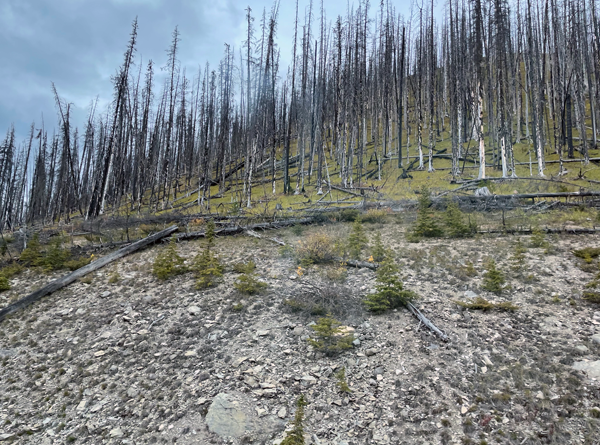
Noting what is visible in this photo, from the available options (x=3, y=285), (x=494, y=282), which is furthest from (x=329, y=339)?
(x=3, y=285)

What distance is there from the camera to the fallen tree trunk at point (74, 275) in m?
8.25

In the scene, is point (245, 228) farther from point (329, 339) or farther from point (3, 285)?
point (329, 339)

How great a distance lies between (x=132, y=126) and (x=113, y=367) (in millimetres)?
30405

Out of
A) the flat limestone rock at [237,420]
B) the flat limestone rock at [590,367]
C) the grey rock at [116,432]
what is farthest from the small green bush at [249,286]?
the flat limestone rock at [590,367]

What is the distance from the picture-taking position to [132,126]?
99.1 feet

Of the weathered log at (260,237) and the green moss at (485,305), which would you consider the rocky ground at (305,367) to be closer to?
the green moss at (485,305)

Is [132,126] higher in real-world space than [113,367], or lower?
higher

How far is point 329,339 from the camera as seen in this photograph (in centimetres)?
545

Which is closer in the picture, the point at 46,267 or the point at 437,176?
the point at 46,267

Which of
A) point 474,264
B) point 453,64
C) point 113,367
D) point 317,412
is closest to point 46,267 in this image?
point 113,367

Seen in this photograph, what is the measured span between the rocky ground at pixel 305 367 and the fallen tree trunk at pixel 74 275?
37 centimetres

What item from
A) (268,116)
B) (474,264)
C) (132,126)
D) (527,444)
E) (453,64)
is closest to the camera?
(527,444)

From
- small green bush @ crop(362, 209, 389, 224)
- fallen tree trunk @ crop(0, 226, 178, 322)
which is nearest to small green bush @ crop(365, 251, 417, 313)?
small green bush @ crop(362, 209, 389, 224)

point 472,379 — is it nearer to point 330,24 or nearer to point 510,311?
point 510,311
